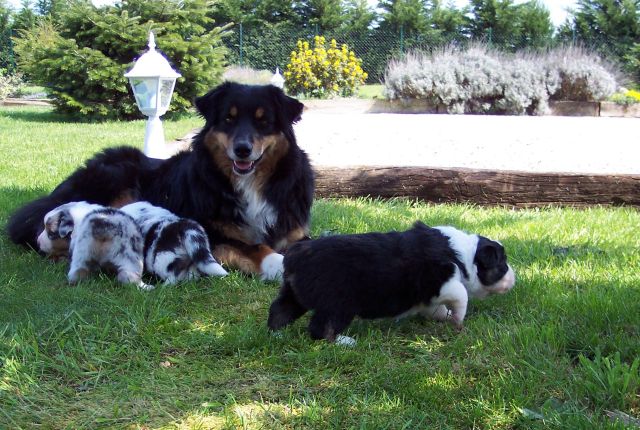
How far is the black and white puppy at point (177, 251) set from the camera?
186 inches

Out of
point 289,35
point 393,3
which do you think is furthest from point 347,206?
point 393,3

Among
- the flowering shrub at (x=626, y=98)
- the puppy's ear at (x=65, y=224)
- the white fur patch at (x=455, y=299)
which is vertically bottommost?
the white fur patch at (x=455, y=299)

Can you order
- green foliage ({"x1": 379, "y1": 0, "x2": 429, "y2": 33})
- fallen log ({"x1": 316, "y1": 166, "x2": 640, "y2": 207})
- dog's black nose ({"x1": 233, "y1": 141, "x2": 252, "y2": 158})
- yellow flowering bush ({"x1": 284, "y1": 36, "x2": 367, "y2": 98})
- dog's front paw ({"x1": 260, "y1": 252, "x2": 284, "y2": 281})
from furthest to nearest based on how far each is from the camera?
green foliage ({"x1": 379, "y1": 0, "x2": 429, "y2": 33}) < yellow flowering bush ({"x1": 284, "y1": 36, "x2": 367, "y2": 98}) < fallen log ({"x1": 316, "y1": 166, "x2": 640, "y2": 207}) < dog's black nose ({"x1": 233, "y1": 141, "x2": 252, "y2": 158}) < dog's front paw ({"x1": 260, "y1": 252, "x2": 284, "y2": 281})

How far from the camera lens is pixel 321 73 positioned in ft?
81.0

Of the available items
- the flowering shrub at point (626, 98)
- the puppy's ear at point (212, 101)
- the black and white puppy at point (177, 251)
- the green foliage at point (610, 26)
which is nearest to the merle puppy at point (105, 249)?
the black and white puppy at point (177, 251)

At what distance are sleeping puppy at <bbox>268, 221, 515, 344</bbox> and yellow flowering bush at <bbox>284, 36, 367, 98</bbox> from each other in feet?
69.0

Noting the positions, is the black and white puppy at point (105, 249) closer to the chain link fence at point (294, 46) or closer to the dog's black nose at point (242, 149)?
the dog's black nose at point (242, 149)

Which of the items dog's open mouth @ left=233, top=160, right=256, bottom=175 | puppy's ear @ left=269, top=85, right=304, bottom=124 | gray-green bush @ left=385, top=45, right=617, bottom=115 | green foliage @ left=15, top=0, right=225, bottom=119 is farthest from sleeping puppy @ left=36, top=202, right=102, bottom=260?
gray-green bush @ left=385, top=45, right=617, bottom=115

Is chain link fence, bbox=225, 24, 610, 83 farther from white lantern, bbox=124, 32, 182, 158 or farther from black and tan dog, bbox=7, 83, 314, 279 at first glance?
black and tan dog, bbox=7, 83, 314, 279

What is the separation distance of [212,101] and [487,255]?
105 inches

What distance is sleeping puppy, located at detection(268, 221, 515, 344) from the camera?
3.51 m

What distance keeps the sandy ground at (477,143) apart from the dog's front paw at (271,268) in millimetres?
3502

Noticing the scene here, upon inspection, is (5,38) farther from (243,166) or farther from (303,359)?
(303,359)

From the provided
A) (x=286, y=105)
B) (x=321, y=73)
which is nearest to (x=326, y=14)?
(x=321, y=73)
